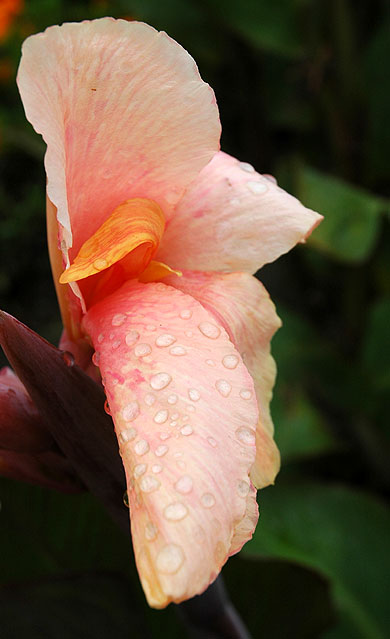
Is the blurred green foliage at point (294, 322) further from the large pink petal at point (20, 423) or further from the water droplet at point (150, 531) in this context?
the water droplet at point (150, 531)

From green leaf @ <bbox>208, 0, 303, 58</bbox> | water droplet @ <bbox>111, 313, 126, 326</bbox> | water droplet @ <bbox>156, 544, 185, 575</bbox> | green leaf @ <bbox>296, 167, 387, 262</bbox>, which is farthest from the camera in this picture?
green leaf @ <bbox>208, 0, 303, 58</bbox>

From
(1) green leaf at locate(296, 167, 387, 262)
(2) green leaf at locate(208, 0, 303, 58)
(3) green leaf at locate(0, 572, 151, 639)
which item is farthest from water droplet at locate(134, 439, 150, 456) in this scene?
(2) green leaf at locate(208, 0, 303, 58)

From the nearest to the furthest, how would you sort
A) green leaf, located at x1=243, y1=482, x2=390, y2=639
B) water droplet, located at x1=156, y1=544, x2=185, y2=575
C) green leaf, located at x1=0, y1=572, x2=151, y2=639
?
1. water droplet, located at x1=156, y1=544, x2=185, y2=575
2. green leaf, located at x1=0, y1=572, x2=151, y2=639
3. green leaf, located at x1=243, y1=482, x2=390, y2=639

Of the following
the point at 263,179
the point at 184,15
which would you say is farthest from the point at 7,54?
the point at 263,179

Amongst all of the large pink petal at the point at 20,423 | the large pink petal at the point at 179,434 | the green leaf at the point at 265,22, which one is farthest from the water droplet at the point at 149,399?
the green leaf at the point at 265,22

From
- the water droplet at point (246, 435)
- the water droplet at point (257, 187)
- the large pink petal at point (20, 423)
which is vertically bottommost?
the large pink petal at point (20, 423)

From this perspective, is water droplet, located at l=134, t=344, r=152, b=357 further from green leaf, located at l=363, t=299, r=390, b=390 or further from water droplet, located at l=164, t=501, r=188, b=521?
green leaf, located at l=363, t=299, r=390, b=390

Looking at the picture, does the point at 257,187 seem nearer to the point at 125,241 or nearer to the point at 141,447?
the point at 125,241

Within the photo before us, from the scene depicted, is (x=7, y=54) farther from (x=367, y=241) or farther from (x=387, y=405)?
(x=387, y=405)
